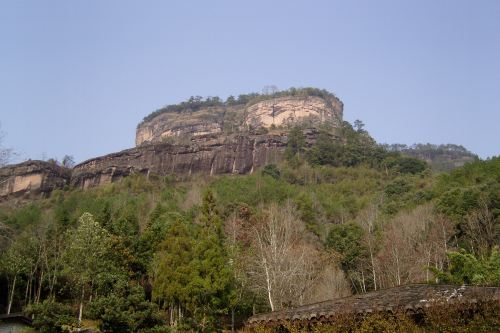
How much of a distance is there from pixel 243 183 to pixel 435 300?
41.1 meters

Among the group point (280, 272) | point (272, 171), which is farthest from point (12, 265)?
point (272, 171)

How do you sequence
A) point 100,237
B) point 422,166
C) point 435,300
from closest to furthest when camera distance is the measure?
point 435,300, point 100,237, point 422,166

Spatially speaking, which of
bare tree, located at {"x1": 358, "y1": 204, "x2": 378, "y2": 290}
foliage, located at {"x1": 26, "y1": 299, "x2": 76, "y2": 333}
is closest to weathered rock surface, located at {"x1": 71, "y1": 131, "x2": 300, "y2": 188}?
bare tree, located at {"x1": 358, "y1": 204, "x2": 378, "y2": 290}

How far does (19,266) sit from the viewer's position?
87.7ft

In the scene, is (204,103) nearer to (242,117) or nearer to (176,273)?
(242,117)

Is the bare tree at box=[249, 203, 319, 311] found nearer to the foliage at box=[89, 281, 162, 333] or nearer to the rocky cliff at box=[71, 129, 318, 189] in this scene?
the foliage at box=[89, 281, 162, 333]

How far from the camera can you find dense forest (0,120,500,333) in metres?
20.2

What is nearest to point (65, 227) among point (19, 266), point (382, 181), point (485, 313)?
point (19, 266)

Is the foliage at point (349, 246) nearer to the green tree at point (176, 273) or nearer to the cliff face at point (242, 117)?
the green tree at point (176, 273)

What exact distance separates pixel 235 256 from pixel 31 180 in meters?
46.7

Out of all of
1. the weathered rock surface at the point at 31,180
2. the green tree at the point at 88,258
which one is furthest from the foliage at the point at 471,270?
the weathered rock surface at the point at 31,180

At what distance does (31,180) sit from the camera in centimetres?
6344

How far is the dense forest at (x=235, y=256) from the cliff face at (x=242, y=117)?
43.8 metres

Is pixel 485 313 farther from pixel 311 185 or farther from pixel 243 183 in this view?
pixel 311 185
